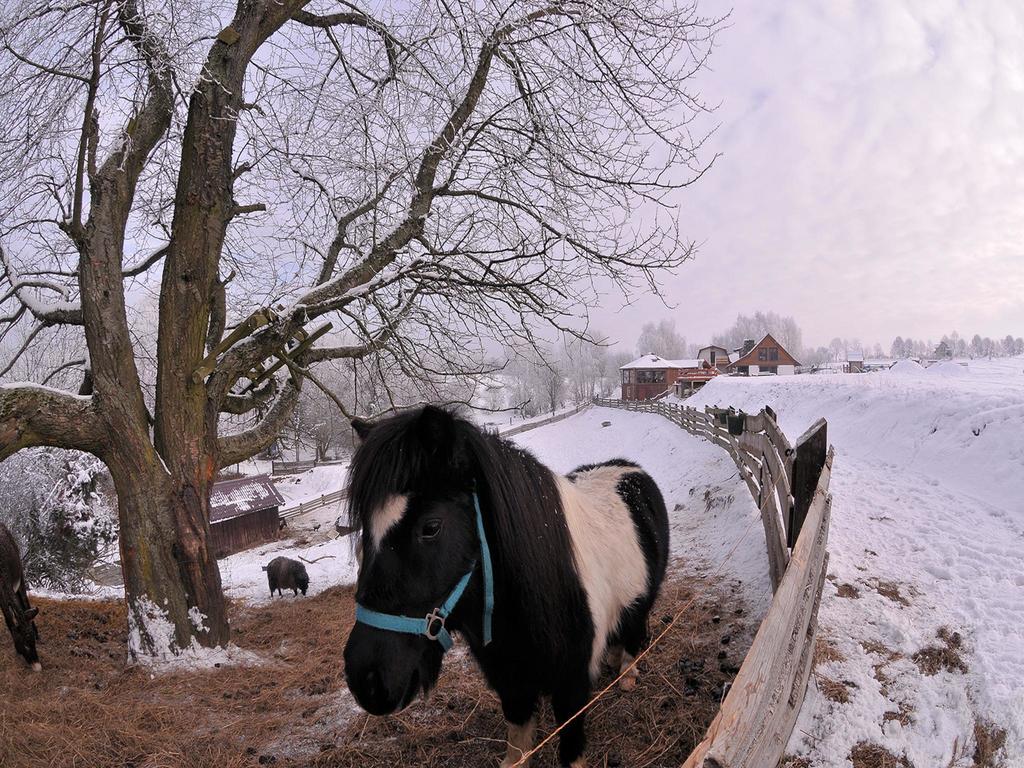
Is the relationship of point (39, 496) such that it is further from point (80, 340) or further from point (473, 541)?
point (473, 541)

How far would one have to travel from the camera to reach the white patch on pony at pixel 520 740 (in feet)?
8.26

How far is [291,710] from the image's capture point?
149 inches

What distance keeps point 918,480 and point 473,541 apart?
8.22 metres

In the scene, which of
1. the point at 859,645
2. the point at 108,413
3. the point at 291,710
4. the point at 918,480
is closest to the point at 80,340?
the point at 108,413

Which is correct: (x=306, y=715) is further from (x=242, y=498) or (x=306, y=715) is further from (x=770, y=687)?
(x=242, y=498)

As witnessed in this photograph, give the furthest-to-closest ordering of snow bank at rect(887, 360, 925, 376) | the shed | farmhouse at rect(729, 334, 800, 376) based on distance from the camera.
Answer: farmhouse at rect(729, 334, 800, 376) < the shed < snow bank at rect(887, 360, 925, 376)

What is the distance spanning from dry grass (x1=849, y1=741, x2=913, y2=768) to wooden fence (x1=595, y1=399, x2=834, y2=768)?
0.34 metres

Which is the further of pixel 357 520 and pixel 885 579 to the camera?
pixel 885 579

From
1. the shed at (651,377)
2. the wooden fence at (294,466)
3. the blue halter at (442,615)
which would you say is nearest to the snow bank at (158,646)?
the blue halter at (442,615)

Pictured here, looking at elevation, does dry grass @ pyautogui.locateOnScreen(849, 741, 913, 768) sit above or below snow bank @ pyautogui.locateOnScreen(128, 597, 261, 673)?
above

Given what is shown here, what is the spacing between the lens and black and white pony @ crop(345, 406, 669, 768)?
1.85 m

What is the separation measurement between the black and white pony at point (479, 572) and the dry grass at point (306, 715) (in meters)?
0.57

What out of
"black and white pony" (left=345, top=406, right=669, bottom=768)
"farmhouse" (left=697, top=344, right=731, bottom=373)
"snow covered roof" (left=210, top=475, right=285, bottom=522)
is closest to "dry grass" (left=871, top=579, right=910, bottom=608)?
"black and white pony" (left=345, top=406, right=669, bottom=768)

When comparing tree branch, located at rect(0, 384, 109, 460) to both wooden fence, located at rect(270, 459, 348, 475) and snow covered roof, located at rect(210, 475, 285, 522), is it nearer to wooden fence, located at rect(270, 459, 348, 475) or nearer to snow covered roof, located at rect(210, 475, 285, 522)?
snow covered roof, located at rect(210, 475, 285, 522)
